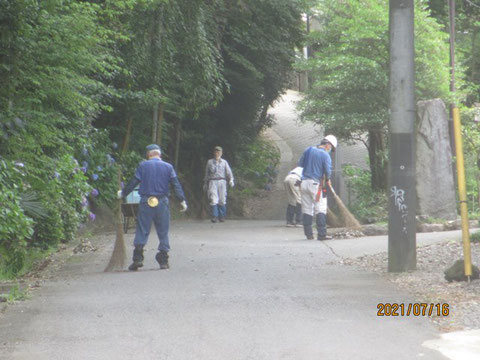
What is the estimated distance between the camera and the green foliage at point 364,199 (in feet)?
68.9

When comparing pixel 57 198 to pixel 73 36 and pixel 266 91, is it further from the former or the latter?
pixel 266 91

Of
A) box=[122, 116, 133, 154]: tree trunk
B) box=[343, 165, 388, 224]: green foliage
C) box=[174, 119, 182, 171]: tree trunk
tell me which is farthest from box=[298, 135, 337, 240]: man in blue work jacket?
box=[174, 119, 182, 171]: tree trunk

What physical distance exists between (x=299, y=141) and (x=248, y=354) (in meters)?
35.5

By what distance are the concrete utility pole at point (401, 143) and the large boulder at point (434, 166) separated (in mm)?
6656

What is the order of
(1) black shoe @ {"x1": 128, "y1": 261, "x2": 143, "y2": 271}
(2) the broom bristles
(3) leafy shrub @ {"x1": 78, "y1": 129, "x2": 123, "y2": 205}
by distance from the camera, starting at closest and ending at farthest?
1. (1) black shoe @ {"x1": 128, "y1": 261, "x2": 143, "y2": 271}
2. (2) the broom bristles
3. (3) leafy shrub @ {"x1": 78, "y1": 129, "x2": 123, "y2": 205}

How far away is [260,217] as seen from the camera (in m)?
27.7

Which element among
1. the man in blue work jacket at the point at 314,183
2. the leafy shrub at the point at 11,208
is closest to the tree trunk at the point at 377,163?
the man in blue work jacket at the point at 314,183

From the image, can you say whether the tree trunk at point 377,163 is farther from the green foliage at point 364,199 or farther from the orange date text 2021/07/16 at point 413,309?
the orange date text 2021/07/16 at point 413,309

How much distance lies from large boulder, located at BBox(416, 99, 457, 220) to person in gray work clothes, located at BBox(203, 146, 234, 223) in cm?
567

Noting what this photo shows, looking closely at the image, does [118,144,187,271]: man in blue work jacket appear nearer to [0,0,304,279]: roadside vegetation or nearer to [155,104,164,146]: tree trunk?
[0,0,304,279]: roadside vegetation

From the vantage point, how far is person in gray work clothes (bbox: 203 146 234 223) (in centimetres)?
2220

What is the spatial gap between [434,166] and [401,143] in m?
7.15

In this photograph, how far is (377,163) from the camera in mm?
23203

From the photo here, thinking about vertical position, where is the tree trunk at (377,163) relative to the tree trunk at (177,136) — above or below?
below
